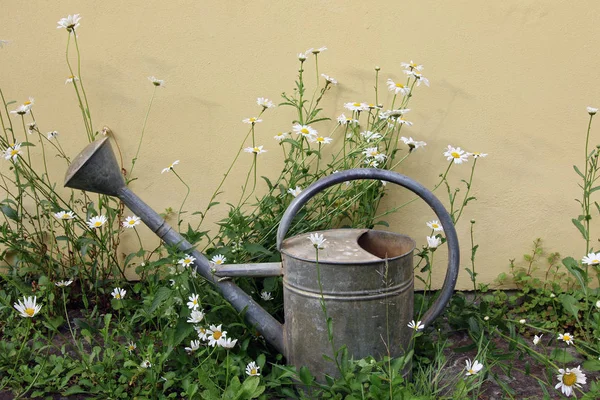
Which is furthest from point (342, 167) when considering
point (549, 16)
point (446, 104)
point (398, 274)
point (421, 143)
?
point (549, 16)

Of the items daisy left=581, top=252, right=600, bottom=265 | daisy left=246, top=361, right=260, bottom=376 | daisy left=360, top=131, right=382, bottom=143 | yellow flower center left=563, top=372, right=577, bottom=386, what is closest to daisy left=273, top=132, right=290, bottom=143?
daisy left=360, top=131, right=382, bottom=143

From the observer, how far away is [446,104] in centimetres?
251

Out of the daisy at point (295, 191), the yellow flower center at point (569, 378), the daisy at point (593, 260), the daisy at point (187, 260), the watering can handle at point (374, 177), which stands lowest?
the yellow flower center at point (569, 378)

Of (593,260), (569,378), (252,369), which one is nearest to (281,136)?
(252,369)

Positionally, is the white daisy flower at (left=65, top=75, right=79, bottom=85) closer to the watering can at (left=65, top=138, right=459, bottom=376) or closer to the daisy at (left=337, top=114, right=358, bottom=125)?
the watering can at (left=65, top=138, right=459, bottom=376)

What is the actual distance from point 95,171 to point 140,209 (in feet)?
0.65

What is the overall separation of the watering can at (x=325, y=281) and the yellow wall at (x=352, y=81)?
2.32 feet

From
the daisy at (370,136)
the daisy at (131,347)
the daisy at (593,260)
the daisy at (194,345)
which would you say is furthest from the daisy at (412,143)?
the daisy at (131,347)

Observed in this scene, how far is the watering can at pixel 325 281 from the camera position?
5.88 feet

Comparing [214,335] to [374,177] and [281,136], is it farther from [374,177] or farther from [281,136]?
[281,136]

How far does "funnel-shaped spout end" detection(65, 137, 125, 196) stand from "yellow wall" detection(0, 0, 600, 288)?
740mm

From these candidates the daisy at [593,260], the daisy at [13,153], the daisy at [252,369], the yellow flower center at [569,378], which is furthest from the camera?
the daisy at [13,153]

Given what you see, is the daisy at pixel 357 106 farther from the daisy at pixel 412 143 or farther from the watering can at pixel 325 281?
the watering can at pixel 325 281

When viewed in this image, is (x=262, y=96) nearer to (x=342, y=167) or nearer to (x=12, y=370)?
(x=342, y=167)
